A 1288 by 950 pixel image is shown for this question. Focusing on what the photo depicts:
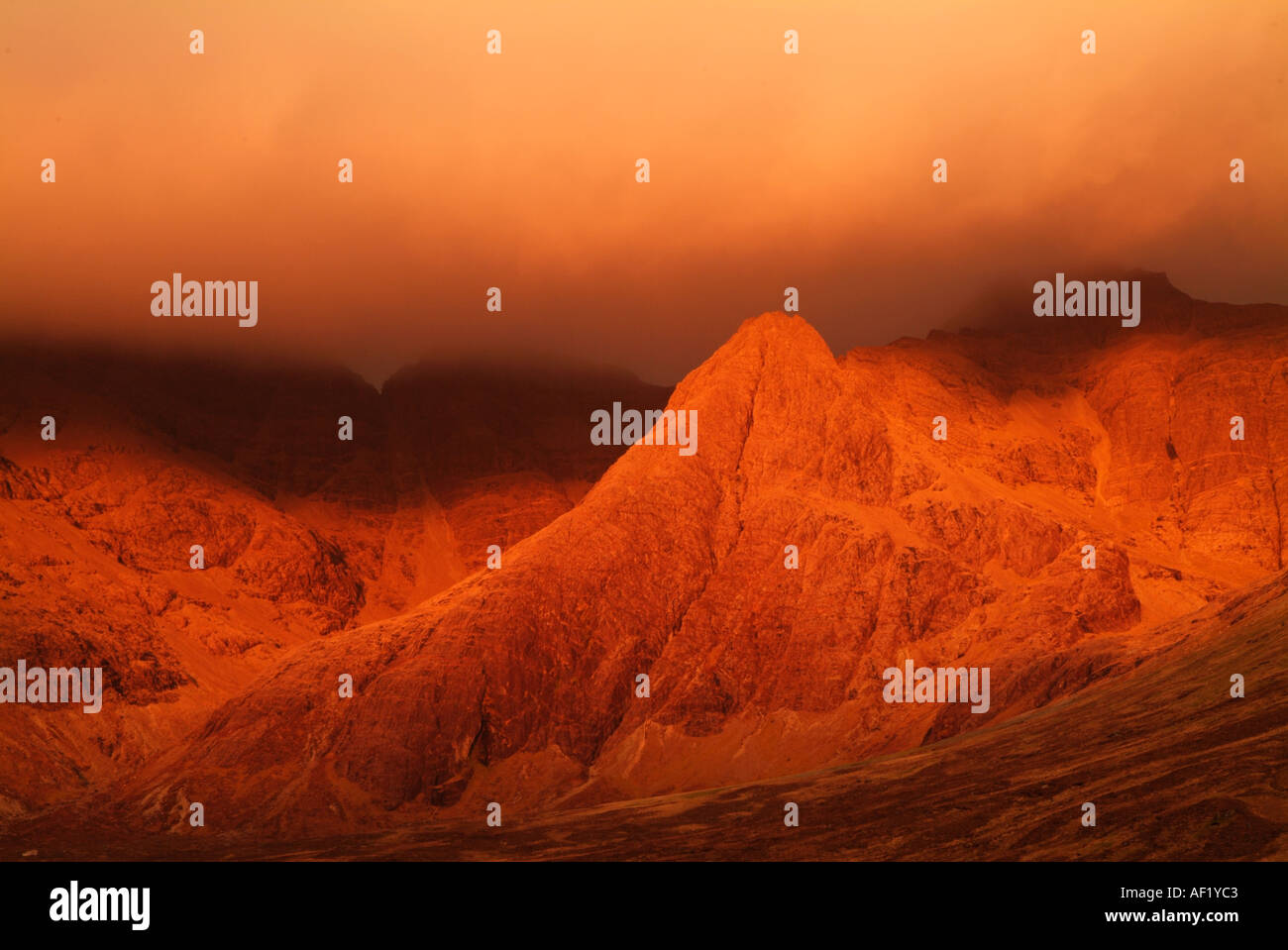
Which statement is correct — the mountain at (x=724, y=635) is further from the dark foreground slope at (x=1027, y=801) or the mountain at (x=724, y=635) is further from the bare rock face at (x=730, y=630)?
the dark foreground slope at (x=1027, y=801)

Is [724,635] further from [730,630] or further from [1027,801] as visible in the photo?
[1027,801]

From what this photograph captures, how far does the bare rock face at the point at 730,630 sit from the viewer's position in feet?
511

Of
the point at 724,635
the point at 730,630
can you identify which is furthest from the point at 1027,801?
the point at 730,630

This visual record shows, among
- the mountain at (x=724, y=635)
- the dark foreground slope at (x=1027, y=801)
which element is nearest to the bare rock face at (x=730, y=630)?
the mountain at (x=724, y=635)

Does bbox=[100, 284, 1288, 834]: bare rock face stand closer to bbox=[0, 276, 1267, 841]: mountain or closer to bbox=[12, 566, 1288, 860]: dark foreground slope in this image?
bbox=[0, 276, 1267, 841]: mountain

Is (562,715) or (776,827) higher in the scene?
(562,715)

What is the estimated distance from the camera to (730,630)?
17600 cm

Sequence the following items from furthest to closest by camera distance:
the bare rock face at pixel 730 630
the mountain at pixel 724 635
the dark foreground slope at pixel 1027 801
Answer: the bare rock face at pixel 730 630 < the mountain at pixel 724 635 < the dark foreground slope at pixel 1027 801

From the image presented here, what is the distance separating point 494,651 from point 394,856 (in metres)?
49.7

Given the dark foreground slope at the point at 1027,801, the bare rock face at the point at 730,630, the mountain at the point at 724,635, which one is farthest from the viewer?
the bare rock face at the point at 730,630
